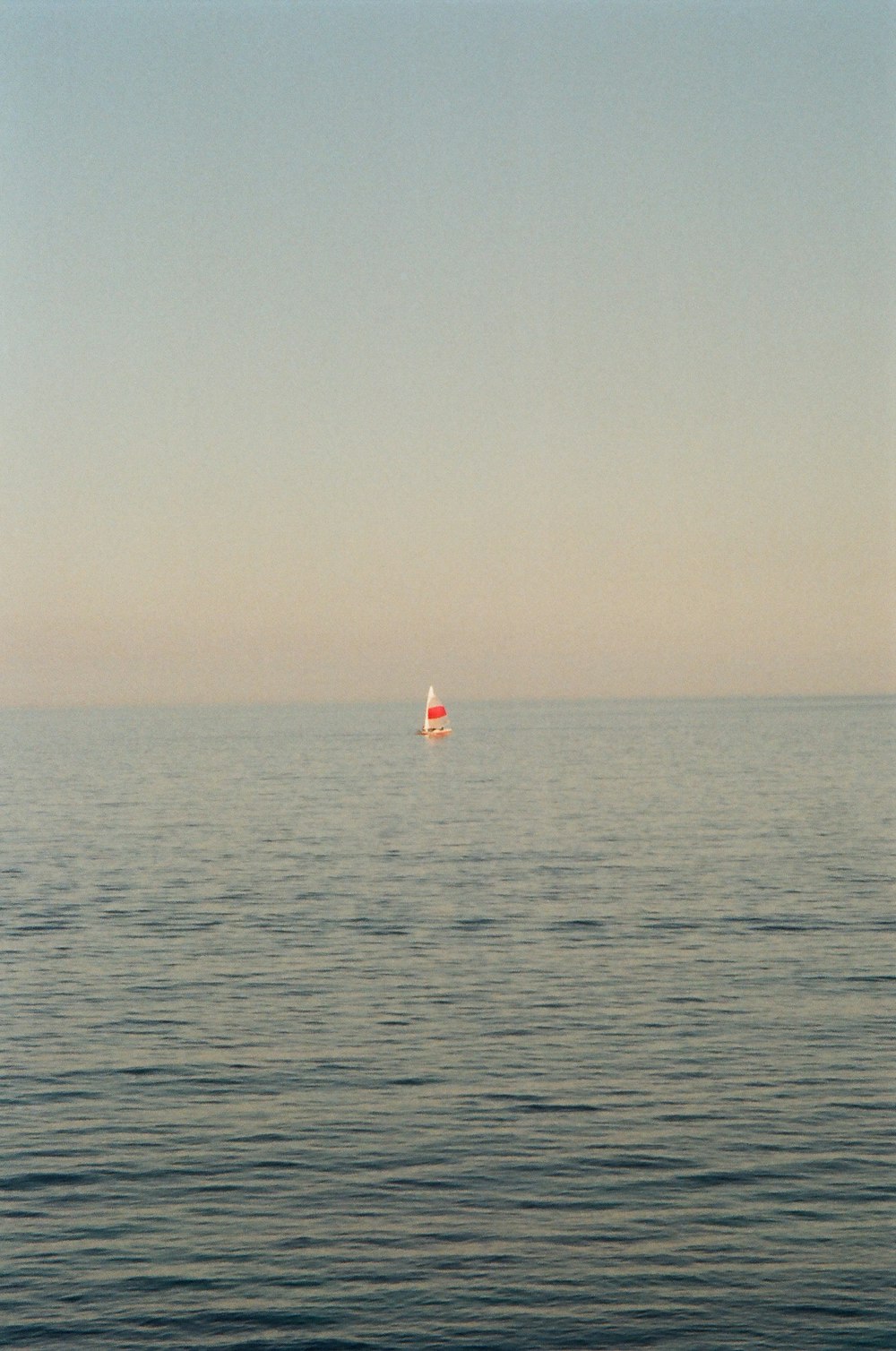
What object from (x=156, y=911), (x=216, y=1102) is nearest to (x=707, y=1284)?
(x=216, y=1102)

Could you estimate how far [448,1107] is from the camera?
38.6 m

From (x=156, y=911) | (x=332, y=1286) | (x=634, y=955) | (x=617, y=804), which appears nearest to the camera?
(x=332, y=1286)

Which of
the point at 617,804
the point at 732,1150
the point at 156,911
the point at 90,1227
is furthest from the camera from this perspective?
the point at 617,804

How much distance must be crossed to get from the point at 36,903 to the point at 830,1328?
176 feet

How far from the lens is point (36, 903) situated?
7288 cm

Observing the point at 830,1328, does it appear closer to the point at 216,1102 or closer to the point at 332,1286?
the point at 332,1286

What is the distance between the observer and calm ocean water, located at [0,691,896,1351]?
91.2ft

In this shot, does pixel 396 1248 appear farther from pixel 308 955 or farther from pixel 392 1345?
pixel 308 955

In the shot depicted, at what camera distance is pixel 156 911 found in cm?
7112

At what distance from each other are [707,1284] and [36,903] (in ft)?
168

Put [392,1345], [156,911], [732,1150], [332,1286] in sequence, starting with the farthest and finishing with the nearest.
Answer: [156,911]
[732,1150]
[332,1286]
[392,1345]

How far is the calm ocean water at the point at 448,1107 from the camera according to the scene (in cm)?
2781

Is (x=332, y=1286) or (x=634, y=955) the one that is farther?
(x=634, y=955)

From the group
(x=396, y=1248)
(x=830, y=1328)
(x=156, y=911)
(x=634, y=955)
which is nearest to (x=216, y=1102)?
(x=396, y=1248)
